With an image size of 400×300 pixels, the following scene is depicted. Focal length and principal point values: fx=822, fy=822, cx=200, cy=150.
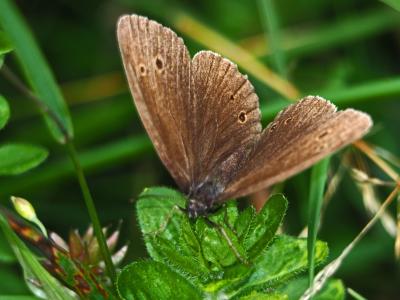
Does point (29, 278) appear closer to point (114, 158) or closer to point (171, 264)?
point (171, 264)

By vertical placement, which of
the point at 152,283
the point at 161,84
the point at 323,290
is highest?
the point at 161,84

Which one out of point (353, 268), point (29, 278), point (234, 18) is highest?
point (234, 18)

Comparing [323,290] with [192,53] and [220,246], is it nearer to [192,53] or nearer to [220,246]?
[220,246]

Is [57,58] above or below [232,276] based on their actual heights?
above

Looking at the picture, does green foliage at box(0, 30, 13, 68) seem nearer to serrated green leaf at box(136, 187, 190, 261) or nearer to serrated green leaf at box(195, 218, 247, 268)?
serrated green leaf at box(136, 187, 190, 261)

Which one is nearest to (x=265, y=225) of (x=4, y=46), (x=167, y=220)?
(x=167, y=220)

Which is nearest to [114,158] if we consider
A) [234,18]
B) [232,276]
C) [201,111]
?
[201,111]

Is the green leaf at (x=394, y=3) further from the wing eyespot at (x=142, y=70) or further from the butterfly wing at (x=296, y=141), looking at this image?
the wing eyespot at (x=142, y=70)
